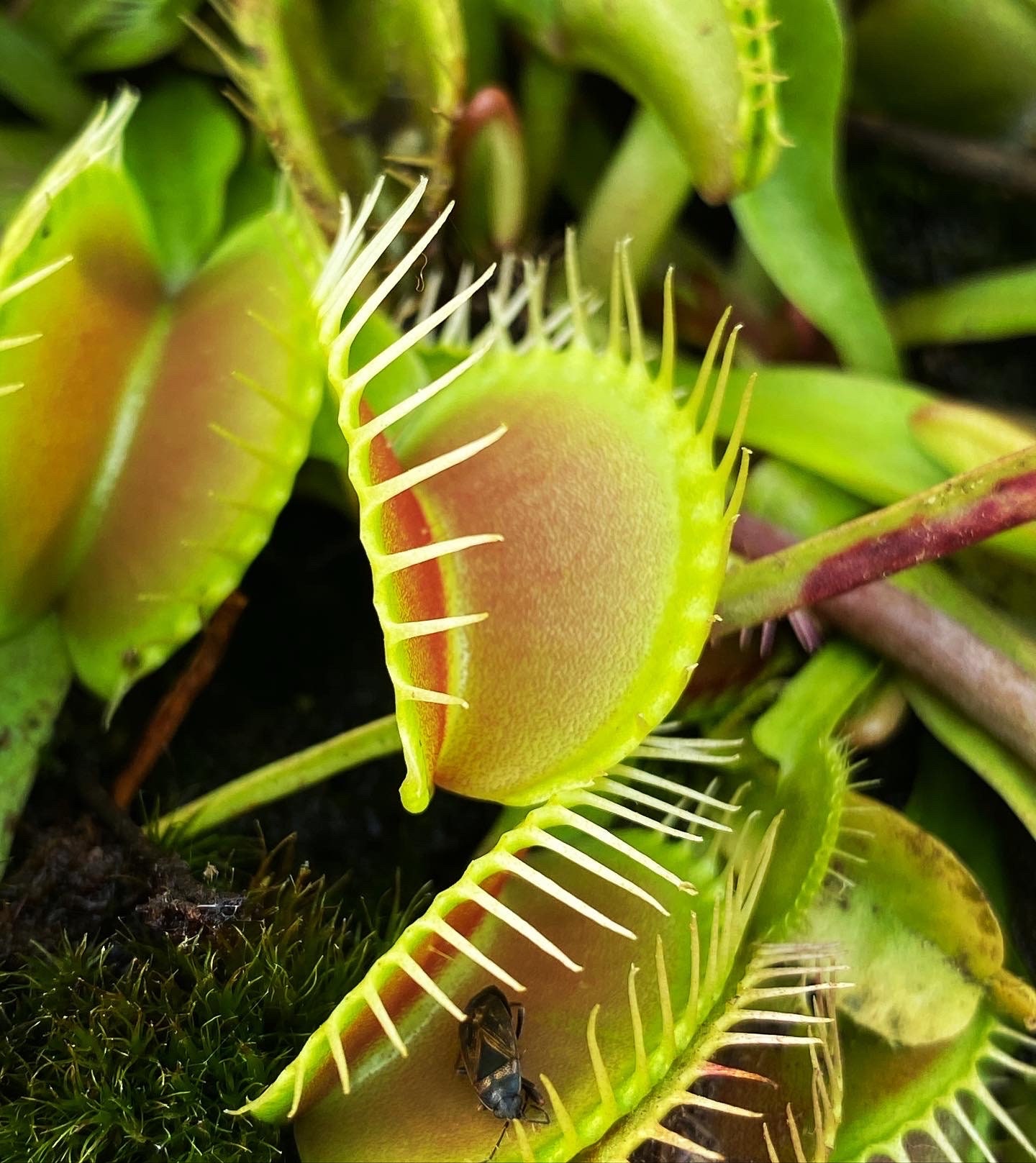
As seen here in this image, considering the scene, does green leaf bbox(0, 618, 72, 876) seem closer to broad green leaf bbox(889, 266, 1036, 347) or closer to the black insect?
the black insect

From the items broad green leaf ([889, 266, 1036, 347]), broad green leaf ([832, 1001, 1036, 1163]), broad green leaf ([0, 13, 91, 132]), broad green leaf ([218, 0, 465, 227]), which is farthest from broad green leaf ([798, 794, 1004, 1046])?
broad green leaf ([0, 13, 91, 132])

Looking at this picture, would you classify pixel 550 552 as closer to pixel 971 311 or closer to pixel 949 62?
pixel 971 311

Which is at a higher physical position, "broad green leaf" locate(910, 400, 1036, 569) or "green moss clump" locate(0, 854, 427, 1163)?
"broad green leaf" locate(910, 400, 1036, 569)

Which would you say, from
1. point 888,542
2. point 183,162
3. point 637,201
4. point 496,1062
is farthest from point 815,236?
point 496,1062

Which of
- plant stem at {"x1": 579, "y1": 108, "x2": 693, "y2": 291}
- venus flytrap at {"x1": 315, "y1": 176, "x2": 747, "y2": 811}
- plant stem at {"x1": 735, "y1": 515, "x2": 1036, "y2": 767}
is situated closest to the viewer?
venus flytrap at {"x1": 315, "y1": 176, "x2": 747, "y2": 811}

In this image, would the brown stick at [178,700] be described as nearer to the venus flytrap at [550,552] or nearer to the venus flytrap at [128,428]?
the venus flytrap at [128,428]

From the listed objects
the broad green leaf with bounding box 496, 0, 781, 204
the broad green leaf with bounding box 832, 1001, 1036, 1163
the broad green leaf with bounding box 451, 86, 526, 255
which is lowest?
the broad green leaf with bounding box 832, 1001, 1036, 1163

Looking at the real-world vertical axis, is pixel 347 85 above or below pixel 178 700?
above
